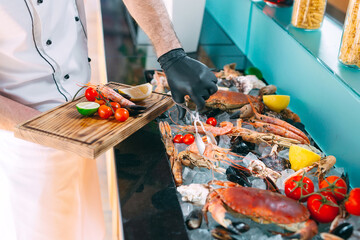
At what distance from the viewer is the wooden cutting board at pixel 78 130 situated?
1.07 m

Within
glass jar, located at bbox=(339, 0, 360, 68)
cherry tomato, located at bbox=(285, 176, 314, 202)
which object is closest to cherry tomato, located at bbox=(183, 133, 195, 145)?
cherry tomato, located at bbox=(285, 176, 314, 202)

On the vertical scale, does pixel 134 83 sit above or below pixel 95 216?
above

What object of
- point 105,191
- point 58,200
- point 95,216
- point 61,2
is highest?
point 61,2

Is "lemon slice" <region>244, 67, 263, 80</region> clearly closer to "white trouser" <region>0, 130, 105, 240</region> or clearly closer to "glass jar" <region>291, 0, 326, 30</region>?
"glass jar" <region>291, 0, 326, 30</region>

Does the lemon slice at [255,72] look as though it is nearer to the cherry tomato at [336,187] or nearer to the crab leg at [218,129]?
the crab leg at [218,129]

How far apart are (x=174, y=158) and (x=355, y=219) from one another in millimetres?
520

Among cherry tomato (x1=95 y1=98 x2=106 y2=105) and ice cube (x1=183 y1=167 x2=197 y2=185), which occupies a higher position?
cherry tomato (x1=95 y1=98 x2=106 y2=105)

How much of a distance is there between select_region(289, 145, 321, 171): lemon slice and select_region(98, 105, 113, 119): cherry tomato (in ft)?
1.96

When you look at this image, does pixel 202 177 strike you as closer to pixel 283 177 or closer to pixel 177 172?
pixel 177 172

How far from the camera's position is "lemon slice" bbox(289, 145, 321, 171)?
1073 millimetres

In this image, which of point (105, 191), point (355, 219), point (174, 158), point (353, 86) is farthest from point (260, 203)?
point (105, 191)

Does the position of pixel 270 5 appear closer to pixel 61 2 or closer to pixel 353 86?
Answer: pixel 353 86

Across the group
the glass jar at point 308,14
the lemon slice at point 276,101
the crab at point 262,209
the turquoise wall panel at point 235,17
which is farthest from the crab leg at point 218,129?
the turquoise wall panel at point 235,17

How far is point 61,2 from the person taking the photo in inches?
53.8
